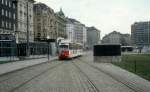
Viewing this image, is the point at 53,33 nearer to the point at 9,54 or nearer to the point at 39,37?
the point at 39,37

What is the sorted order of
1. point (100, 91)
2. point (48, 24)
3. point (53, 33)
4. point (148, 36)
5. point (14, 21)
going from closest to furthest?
point (100, 91), point (14, 21), point (48, 24), point (53, 33), point (148, 36)

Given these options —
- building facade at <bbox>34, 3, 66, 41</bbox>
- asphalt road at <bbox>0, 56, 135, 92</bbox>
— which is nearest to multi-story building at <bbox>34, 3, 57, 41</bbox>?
building facade at <bbox>34, 3, 66, 41</bbox>

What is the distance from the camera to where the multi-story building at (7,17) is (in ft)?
250

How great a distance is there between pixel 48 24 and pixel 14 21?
156ft

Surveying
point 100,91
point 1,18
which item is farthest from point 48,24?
point 100,91

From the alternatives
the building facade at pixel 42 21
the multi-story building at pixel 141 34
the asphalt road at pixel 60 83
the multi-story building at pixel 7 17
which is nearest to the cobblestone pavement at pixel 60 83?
the asphalt road at pixel 60 83

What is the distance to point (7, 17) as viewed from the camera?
263 ft

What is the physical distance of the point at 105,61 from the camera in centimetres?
4741

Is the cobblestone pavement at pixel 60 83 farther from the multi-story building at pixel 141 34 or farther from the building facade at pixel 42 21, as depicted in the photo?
the multi-story building at pixel 141 34

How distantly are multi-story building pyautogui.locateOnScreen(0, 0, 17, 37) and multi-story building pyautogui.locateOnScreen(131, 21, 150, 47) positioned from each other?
110 meters

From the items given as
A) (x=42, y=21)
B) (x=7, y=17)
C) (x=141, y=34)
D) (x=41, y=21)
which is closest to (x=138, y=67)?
(x=7, y=17)

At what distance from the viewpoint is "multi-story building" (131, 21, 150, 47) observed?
183125mm

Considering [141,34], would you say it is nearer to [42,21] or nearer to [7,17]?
[42,21]

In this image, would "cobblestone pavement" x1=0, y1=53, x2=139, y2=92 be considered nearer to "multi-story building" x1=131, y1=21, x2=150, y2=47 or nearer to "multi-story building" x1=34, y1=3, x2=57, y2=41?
"multi-story building" x1=34, y1=3, x2=57, y2=41
